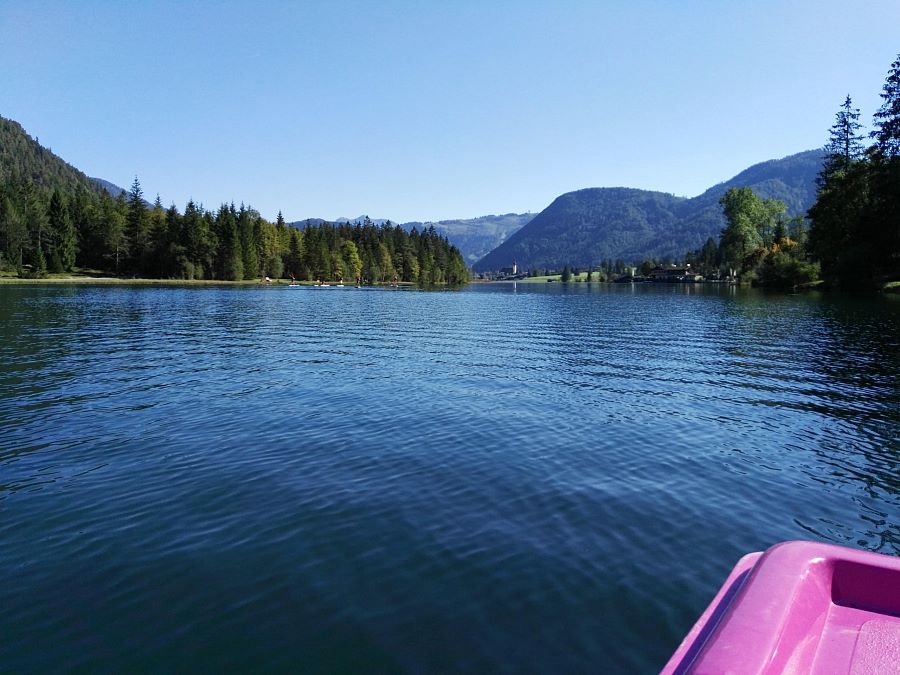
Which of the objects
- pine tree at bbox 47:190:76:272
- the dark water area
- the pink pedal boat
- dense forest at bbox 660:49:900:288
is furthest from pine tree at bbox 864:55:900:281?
pine tree at bbox 47:190:76:272

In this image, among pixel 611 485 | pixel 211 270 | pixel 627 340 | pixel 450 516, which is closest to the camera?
pixel 450 516

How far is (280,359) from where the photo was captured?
3434 cm

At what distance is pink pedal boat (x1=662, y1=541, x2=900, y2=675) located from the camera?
4516 millimetres

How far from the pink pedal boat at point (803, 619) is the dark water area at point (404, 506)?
2.64m

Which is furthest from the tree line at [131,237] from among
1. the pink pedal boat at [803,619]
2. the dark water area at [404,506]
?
the pink pedal boat at [803,619]

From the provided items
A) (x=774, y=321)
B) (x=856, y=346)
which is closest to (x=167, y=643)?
(x=856, y=346)

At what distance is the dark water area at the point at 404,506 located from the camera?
8.03 meters

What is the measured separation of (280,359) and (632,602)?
28.9 metres

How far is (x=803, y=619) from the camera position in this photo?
5.28 metres

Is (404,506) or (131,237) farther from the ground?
(131,237)

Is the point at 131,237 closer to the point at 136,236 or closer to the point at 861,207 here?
the point at 136,236

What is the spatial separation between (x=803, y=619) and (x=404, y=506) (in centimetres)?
855

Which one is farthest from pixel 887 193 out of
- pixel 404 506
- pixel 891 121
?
pixel 404 506

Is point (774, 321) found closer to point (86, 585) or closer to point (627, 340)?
point (627, 340)
